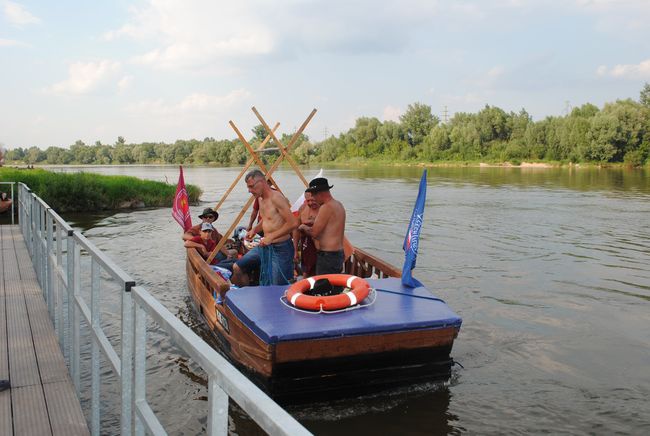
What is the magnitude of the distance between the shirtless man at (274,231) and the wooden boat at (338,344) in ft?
3.85

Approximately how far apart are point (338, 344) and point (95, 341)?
2.60 metres

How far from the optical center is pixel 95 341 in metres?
3.95

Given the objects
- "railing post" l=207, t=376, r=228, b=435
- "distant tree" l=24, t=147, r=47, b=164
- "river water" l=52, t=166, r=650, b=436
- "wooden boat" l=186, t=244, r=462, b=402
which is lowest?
"river water" l=52, t=166, r=650, b=436

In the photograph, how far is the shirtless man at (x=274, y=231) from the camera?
7711 millimetres

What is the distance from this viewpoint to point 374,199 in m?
35.7

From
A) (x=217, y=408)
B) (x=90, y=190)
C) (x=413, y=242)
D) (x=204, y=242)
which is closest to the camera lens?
(x=217, y=408)

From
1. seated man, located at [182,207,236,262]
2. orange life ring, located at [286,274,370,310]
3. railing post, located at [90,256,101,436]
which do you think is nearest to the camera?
railing post, located at [90,256,101,436]

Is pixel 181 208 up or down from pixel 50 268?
up

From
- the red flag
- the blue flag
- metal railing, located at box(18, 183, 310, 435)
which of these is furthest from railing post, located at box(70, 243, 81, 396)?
the red flag

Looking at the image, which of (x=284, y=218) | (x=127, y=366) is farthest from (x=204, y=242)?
(x=127, y=366)

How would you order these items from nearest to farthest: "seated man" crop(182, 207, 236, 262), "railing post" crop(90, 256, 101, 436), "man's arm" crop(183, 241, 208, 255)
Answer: "railing post" crop(90, 256, 101, 436) < "man's arm" crop(183, 241, 208, 255) < "seated man" crop(182, 207, 236, 262)

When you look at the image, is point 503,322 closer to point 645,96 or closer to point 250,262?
point 250,262

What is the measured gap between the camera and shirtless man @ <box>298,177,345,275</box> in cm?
773

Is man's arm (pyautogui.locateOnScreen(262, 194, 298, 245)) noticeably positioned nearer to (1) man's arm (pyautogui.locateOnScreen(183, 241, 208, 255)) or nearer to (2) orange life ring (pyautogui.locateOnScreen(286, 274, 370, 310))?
(2) orange life ring (pyautogui.locateOnScreen(286, 274, 370, 310))
